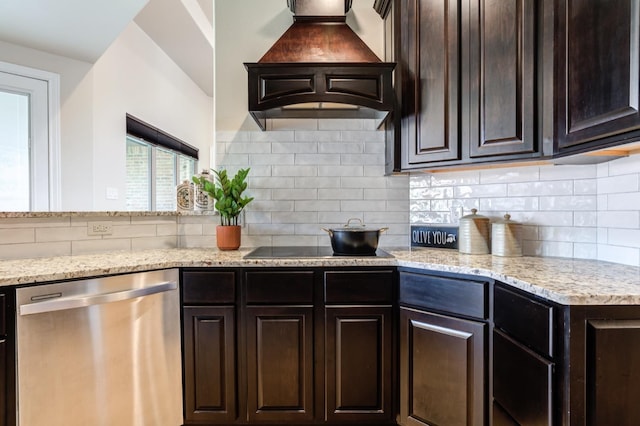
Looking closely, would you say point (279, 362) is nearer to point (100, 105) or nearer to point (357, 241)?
point (357, 241)

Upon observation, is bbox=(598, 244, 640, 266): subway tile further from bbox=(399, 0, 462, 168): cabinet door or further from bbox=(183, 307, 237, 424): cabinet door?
bbox=(183, 307, 237, 424): cabinet door

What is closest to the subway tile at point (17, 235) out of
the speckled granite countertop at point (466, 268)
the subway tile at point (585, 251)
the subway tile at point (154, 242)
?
the speckled granite countertop at point (466, 268)

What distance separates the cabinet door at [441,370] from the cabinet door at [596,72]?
868mm

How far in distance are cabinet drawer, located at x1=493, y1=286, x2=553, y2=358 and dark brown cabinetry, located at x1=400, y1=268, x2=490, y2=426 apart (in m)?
0.08

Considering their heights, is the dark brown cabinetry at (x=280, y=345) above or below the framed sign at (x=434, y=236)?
below

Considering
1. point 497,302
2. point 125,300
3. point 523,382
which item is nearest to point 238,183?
point 125,300

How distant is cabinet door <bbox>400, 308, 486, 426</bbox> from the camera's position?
1297 millimetres

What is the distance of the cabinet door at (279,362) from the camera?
1.52 meters

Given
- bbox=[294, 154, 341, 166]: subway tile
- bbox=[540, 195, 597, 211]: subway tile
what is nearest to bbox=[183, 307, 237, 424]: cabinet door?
bbox=[294, 154, 341, 166]: subway tile

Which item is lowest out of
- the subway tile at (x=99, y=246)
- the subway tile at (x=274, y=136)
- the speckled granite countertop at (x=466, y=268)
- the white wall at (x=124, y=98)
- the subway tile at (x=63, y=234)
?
the speckled granite countertop at (x=466, y=268)

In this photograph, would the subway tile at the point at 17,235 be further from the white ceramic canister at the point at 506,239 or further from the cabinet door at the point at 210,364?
the white ceramic canister at the point at 506,239

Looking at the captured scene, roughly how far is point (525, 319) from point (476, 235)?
0.72m

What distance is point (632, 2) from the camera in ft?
3.20

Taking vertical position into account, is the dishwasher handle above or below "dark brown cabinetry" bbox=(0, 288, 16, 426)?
above
